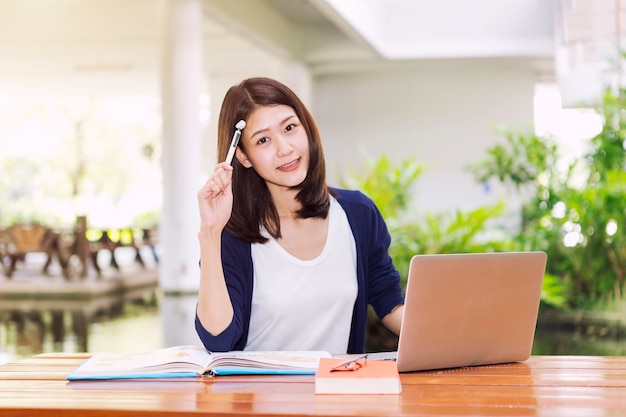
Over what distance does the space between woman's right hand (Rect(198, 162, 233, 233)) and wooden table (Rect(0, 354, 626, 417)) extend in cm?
40

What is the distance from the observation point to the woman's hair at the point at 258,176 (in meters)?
2.08

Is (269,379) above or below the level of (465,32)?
below

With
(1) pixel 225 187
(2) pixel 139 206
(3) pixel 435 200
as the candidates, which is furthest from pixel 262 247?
(2) pixel 139 206

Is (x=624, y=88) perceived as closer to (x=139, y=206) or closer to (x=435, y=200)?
(x=435, y=200)

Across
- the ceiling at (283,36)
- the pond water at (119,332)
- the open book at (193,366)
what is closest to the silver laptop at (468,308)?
the open book at (193,366)

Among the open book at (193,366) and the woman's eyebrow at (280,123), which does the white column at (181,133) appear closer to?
the woman's eyebrow at (280,123)

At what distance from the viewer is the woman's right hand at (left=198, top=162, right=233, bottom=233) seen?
1.91 meters

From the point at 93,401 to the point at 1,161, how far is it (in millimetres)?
27141

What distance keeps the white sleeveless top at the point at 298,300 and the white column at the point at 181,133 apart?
6.49 metres

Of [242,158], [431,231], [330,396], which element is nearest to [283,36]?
[431,231]

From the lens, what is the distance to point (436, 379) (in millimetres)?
1632

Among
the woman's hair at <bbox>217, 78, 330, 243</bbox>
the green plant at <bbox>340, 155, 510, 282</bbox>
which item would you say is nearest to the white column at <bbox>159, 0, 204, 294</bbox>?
the green plant at <bbox>340, 155, 510, 282</bbox>

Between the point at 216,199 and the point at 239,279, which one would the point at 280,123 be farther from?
the point at 239,279

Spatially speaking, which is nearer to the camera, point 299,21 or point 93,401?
point 93,401
